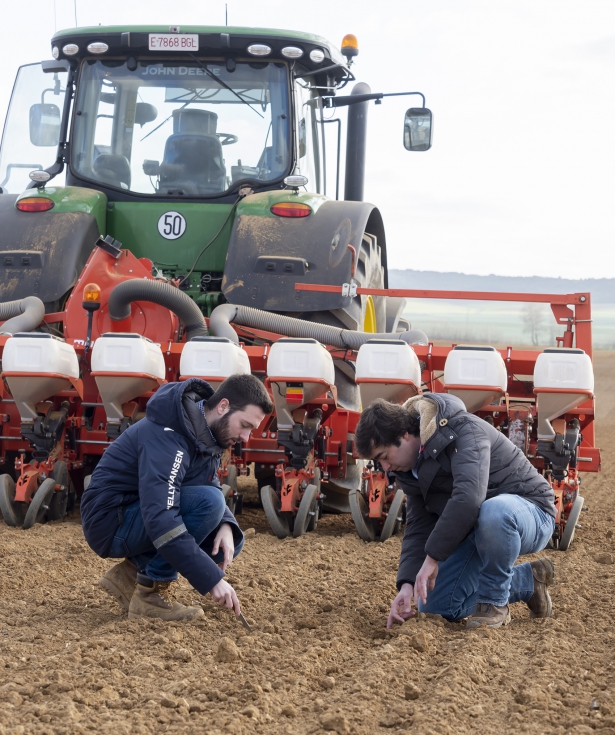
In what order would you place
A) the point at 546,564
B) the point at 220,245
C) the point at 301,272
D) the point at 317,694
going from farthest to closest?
the point at 220,245 < the point at 301,272 < the point at 546,564 < the point at 317,694

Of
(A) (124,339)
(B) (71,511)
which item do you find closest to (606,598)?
(A) (124,339)

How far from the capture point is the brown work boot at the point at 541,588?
400 centimetres

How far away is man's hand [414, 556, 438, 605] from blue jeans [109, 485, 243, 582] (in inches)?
30.9

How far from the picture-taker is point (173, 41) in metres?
6.55

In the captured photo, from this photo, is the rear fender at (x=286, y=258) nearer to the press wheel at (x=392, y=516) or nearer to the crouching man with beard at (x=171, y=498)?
the press wheel at (x=392, y=516)

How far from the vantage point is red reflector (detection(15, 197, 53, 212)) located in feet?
21.4

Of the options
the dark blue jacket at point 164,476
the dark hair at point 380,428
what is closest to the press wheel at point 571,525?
the dark hair at point 380,428

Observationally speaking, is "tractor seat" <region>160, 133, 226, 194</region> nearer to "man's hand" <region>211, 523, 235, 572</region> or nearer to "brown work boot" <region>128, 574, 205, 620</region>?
"man's hand" <region>211, 523, 235, 572</region>

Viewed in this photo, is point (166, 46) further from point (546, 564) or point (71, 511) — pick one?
point (546, 564)

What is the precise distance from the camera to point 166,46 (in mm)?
6559

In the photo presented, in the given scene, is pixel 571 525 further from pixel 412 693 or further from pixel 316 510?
pixel 412 693

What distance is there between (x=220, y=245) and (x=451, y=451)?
3.28 meters

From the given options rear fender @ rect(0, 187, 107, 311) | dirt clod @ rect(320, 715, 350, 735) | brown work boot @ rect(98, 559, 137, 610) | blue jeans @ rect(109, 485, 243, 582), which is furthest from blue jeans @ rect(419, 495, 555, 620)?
rear fender @ rect(0, 187, 107, 311)

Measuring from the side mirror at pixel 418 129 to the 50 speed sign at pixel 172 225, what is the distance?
1581 millimetres
